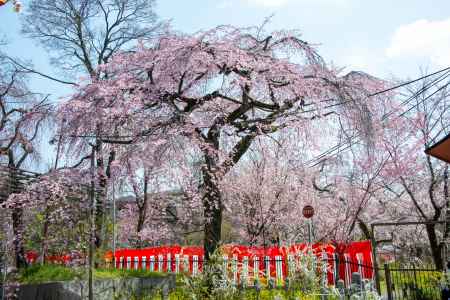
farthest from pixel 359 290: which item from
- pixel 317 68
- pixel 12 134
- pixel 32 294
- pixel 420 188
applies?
pixel 12 134

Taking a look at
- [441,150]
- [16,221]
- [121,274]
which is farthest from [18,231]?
[441,150]

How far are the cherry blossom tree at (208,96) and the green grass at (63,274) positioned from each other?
2127mm

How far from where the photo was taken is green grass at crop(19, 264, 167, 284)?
8961 millimetres

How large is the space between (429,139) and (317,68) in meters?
5.76

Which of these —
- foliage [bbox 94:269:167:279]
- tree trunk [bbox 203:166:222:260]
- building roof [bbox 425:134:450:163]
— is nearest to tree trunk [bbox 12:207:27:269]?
foliage [bbox 94:269:167:279]

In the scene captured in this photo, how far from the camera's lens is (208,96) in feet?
30.8

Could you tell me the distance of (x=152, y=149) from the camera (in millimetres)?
8625

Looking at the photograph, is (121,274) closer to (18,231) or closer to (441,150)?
(18,231)

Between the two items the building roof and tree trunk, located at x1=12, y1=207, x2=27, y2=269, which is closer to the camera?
the building roof

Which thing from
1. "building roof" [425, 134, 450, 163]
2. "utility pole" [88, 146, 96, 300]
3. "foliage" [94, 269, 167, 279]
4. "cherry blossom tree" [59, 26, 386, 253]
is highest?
"cherry blossom tree" [59, 26, 386, 253]

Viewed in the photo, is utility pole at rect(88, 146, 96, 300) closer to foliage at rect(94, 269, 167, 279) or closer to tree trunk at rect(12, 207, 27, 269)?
foliage at rect(94, 269, 167, 279)

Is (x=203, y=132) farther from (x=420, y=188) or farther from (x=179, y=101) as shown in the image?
(x=420, y=188)

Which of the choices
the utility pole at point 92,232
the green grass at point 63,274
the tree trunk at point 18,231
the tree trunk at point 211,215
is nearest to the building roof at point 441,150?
the tree trunk at point 211,215

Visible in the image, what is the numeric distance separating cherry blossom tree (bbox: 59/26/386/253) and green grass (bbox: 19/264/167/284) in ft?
6.98
